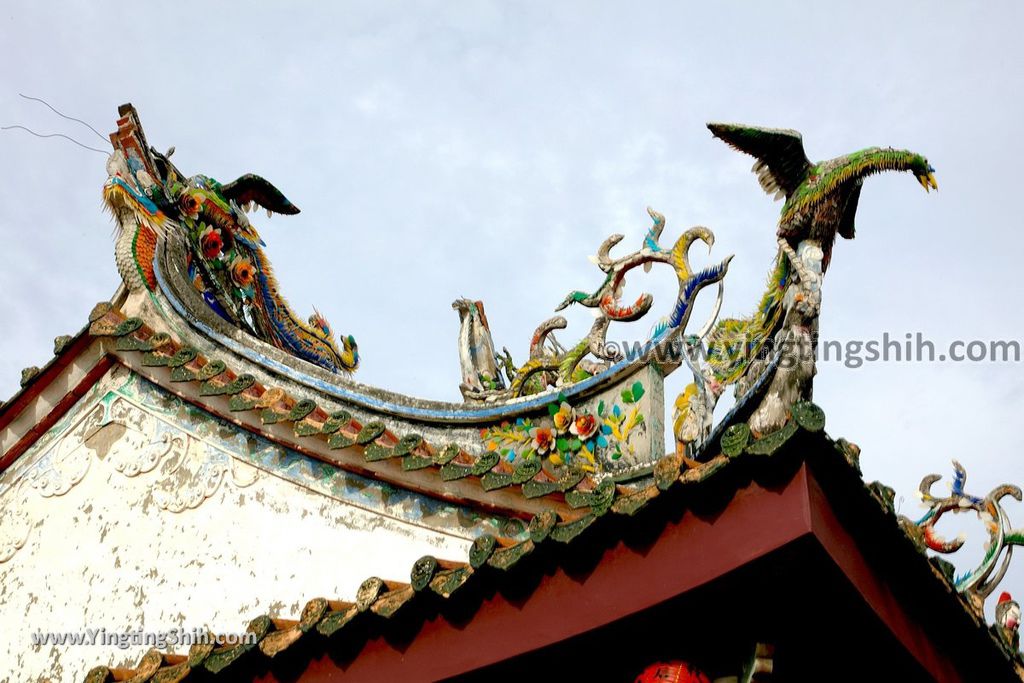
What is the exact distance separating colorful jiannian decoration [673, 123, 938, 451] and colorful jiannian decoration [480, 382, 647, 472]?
4.54ft

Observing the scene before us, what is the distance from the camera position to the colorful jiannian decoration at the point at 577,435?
7.05 metres

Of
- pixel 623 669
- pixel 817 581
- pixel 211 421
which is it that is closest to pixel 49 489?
pixel 211 421

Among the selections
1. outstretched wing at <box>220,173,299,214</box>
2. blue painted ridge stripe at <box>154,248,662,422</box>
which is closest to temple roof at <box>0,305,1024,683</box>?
blue painted ridge stripe at <box>154,248,662,422</box>

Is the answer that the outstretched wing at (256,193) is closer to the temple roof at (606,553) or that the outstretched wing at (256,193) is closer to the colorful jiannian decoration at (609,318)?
the colorful jiannian decoration at (609,318)

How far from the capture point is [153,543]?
6871 mm

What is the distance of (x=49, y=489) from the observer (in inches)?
289

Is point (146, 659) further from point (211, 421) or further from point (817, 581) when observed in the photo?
point (817, 581)

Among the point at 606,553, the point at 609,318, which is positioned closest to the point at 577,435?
the point at 609,318

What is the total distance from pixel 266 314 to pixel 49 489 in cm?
217

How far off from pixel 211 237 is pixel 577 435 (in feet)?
10.1

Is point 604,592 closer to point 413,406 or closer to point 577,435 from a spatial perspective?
point 577,435

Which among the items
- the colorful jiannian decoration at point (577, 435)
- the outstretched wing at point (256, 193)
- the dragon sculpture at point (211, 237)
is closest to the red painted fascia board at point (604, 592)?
the colorful jiannian decoration at point (577, 435)

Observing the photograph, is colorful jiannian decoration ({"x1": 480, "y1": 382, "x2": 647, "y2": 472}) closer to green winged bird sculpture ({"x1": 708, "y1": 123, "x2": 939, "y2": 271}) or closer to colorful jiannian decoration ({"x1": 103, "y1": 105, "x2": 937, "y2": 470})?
colorful jiannian decoration ({"x1": 103, "y1": 105, "x2": 937, "y2": 470})

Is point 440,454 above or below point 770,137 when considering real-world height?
below
